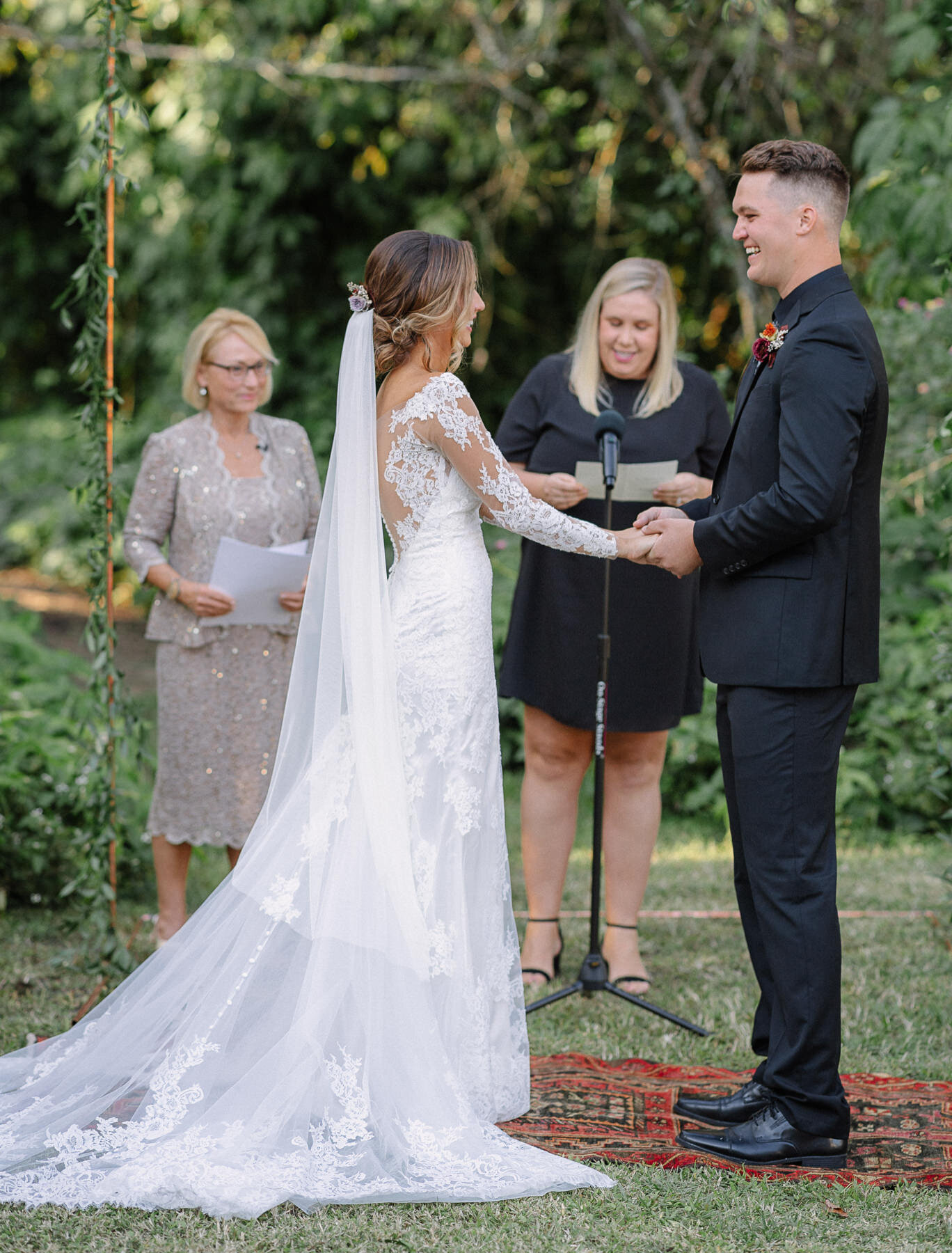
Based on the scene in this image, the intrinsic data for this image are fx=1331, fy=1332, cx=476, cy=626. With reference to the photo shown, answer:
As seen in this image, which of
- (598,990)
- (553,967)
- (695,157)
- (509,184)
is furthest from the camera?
(509,184)

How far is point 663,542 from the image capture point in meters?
3.46

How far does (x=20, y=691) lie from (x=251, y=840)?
3126 mm

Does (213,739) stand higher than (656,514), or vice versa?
(656,514)

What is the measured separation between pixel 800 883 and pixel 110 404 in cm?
261

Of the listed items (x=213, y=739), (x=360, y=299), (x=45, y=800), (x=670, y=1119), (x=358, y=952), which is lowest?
(x=670, y=1119)

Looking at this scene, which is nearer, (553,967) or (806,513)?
(806,513)

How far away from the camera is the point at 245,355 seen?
14.9 ft

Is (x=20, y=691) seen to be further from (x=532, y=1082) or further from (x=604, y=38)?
(x=604, y=38)

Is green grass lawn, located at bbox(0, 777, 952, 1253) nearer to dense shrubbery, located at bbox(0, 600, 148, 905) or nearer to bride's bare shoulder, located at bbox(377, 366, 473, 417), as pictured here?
dense shrubbery, located at bbox(0, 600, 148, 905)

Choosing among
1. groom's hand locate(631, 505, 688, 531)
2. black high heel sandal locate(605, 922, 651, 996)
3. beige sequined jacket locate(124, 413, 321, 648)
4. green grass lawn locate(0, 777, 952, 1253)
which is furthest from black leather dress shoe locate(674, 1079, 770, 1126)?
beige sequined jacket locate(124, 413, 321, 648)

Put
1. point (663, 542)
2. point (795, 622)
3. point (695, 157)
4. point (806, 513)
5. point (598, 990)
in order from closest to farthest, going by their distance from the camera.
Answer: point (806, 513)
point (795, 622)
point (663, 542)
point (598, 990)
point (695, 157)

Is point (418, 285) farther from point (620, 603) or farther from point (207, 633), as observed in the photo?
point (207, 633)

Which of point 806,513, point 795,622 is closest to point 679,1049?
point 795,622

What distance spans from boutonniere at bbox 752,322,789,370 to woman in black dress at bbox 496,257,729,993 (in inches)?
40.4
